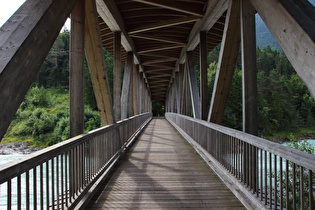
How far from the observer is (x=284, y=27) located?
88.9 inches

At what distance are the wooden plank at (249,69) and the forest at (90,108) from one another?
88.0 ft

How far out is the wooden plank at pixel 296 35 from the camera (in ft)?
6.27

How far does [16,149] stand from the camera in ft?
85.8

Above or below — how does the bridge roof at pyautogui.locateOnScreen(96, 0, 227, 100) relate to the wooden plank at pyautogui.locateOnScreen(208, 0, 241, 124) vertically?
above

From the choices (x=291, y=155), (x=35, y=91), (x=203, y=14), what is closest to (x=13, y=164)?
(x=291, y=155)

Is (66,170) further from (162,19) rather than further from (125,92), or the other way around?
(162,19)

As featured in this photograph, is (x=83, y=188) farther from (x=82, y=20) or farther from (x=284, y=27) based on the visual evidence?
(x=284, y=27)

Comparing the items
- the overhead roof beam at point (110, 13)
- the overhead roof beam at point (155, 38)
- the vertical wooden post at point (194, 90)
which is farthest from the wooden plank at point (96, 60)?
the overhead roof beam at point (155, 38)

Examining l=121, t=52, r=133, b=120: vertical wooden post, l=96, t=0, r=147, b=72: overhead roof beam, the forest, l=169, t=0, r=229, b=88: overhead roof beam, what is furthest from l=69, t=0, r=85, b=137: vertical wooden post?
the forest

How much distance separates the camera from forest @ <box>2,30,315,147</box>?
31.6m

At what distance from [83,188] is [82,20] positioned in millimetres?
2486

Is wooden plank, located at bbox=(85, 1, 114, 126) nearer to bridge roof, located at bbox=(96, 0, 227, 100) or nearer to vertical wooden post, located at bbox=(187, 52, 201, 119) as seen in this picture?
bridge roof, located at bbox=(96, 0, 227, 100)

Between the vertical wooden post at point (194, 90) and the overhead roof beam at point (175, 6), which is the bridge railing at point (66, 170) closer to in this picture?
the overhead roof beam at point (175, 6)

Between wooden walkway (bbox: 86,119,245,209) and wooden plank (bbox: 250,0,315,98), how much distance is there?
1686mm
